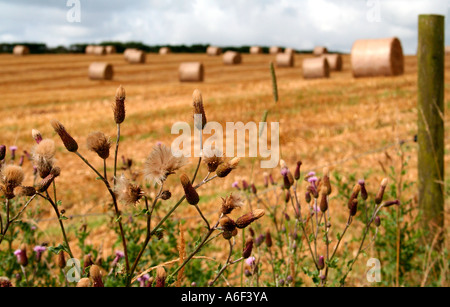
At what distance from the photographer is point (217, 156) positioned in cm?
96

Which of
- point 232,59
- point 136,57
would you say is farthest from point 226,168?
point 136,57

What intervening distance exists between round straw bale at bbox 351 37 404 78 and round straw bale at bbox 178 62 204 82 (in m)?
6.75

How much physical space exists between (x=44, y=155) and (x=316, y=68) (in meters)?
20.4

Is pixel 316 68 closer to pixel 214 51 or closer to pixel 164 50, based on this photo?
pixel 214 51

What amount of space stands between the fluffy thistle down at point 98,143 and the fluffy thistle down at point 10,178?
0.13m

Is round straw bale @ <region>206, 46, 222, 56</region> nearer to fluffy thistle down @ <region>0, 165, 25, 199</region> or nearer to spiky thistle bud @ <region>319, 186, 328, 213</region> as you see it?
spiky thistle bud @ <region>319, 186, 328, 213</region>

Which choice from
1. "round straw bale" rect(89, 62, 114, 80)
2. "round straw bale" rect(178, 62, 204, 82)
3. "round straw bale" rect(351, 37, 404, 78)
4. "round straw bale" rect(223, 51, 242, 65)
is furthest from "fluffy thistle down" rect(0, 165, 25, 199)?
"round straw bale" rect(223, 51, 242, 65)

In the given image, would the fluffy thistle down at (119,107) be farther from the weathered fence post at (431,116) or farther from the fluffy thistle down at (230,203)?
the weathered fence post at (431,116)

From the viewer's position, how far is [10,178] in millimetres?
910

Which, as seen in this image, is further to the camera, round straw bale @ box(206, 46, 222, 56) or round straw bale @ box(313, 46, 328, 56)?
round straw bale @ box(206, 46, 222, 56)

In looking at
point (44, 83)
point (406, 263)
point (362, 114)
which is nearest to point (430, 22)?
point (406, 263)

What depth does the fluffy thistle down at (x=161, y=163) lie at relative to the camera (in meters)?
0.91

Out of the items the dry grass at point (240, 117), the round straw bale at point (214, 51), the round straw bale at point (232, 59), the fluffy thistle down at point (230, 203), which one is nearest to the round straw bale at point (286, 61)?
the round straw bale at point (232, 59)

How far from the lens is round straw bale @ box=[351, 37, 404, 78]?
18333mm
